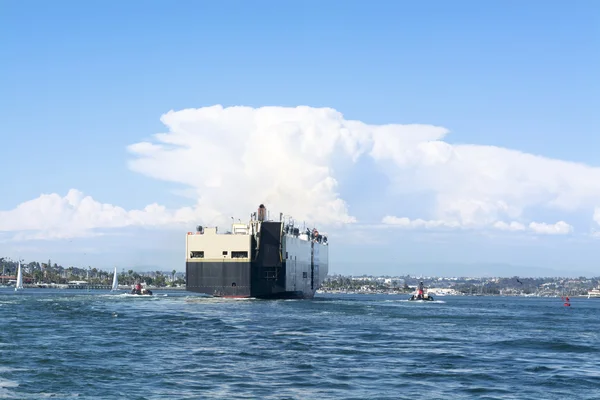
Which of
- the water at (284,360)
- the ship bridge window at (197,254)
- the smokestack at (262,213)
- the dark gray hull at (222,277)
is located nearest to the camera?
the water at (284,360)

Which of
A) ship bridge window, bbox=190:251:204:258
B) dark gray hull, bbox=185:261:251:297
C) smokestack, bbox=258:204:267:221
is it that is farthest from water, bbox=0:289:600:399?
smokestack, bbox=258:204:267:221

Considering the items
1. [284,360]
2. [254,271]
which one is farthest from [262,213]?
[284,360]

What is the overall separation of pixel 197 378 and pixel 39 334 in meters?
24.4

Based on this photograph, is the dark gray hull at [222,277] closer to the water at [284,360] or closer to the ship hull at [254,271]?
the ship hull at [254,271]

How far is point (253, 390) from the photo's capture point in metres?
33.9

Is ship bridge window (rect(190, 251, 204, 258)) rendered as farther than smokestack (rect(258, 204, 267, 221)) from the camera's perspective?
No

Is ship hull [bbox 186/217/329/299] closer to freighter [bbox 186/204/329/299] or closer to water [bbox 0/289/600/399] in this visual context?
freighter [bbox 186/204/329/299]

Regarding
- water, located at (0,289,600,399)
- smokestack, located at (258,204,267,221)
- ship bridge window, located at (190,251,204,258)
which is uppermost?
smokestack, located at (258,204,267,221)

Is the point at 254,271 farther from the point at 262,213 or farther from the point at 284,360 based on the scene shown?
the point at 284,360

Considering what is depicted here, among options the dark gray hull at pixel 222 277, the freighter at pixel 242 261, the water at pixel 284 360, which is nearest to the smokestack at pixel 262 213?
the freighter at pixel 242 261

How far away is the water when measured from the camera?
34500 mm

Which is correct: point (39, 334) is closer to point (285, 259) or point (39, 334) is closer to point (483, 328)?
point (483, 328)

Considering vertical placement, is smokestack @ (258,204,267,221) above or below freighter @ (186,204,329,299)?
above

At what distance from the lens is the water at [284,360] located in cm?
3450
